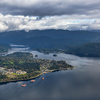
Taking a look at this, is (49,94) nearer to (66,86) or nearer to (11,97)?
(66,86)

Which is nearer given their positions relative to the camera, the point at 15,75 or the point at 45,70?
the point at 15,75

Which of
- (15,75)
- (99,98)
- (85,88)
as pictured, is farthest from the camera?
(15,75)

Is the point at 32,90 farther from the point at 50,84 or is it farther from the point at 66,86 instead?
the point at 66,86

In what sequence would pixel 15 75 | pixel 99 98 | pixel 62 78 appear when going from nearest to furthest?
pixel 99 98
pixel 62 78
pixel 15 75

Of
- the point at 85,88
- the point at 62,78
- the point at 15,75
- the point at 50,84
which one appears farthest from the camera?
the point at 15,75

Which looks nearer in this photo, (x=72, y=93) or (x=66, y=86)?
(x=72, y=93)

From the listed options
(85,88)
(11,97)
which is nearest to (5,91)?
(11,97)

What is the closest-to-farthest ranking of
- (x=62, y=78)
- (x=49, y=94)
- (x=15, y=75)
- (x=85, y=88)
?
1. (x=49, y=94)
2. (x=85, y=88)
3. (x=62, y=78)
4. (x=15, y=75)

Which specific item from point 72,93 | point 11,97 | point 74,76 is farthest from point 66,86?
point 11,97

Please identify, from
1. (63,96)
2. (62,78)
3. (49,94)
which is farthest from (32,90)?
(62,78)
